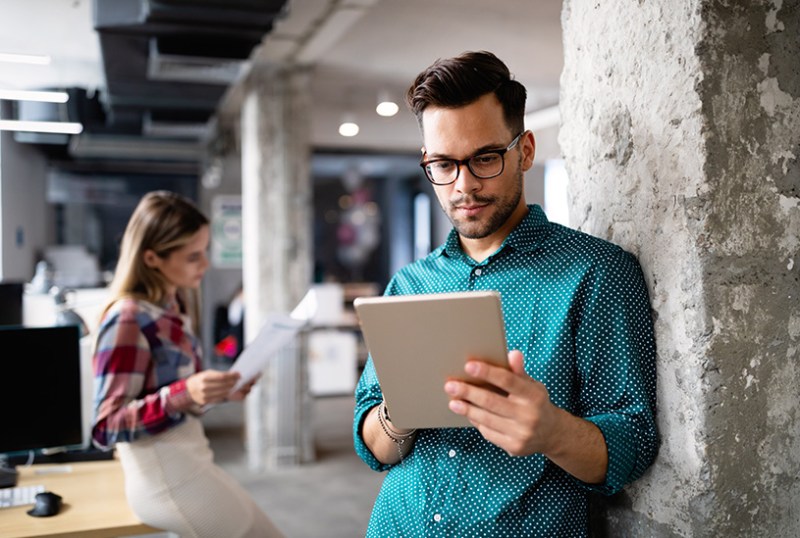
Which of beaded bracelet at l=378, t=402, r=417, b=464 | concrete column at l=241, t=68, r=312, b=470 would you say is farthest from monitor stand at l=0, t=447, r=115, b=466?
concrete column at l=241, t=68, r=312, b=470

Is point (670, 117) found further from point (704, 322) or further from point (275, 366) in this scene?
point (275, 366)

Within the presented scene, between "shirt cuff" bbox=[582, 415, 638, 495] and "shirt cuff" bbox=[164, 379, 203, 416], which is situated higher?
"shirt cuff" bbox=[582, 415, 638, 495]

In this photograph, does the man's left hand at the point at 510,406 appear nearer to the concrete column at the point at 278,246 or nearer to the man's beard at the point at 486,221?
the man's beard at the point at 486,221

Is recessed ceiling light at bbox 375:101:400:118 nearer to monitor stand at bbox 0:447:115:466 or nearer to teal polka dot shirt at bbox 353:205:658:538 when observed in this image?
monitor stand at bbox 0:447:115:466

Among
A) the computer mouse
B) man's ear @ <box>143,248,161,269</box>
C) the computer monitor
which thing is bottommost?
the computer mouse

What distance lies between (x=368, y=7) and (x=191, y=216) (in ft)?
8.19

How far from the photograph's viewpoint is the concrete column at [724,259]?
4.01 ft

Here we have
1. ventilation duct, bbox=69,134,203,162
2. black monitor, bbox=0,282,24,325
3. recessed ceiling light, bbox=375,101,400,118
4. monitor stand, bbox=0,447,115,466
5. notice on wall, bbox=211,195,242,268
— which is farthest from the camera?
notice on wall, bbox=211,195,242,268

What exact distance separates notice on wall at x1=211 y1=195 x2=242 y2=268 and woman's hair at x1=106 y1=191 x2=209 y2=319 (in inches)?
354

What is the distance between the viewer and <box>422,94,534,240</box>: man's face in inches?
54.5

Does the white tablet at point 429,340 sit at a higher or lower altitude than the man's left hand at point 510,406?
higher

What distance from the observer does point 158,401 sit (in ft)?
7.44

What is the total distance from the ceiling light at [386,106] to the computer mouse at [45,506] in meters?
5.62

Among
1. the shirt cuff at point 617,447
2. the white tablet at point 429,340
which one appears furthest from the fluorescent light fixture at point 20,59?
the shirt cuff at point 617,447
